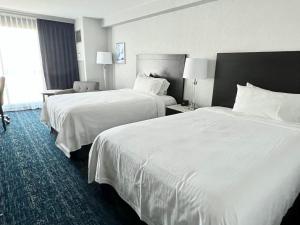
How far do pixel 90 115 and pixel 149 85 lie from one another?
1.39 meters

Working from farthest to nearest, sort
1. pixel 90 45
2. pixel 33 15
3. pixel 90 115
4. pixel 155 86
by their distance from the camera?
1. pixel 90 45
2. pixel 33 15
3. pixel 155 86
4. pixel 90 115

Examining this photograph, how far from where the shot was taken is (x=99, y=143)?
1729mm

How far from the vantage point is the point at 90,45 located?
200 inches

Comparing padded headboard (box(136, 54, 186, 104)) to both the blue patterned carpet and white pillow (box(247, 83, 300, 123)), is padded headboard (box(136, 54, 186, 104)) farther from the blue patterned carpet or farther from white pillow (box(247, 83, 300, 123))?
the blue patterned carpet

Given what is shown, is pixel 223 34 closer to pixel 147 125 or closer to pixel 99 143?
pixel 147 125

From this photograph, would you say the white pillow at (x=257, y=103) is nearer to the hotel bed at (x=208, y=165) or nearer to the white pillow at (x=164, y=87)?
the hotel bed at (x=208, y=165)

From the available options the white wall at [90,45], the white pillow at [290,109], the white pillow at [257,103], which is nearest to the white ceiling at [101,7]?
the white wall at [90,45]

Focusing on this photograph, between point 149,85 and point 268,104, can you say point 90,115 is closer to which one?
point 149,85

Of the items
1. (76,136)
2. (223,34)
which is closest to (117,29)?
Result: (223,34)

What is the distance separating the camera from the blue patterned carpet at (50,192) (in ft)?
5.44

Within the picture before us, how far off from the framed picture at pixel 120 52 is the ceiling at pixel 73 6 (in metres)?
0.73

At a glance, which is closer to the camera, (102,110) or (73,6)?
(102,110)

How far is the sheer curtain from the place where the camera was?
4.53m

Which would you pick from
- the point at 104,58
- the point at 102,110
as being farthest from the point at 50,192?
the point at 104,58
